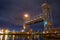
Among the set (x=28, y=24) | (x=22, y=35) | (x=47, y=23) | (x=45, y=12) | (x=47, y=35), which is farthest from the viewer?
(x=28, y=24)

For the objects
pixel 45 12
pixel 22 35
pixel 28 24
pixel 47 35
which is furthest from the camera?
pixel 28 24

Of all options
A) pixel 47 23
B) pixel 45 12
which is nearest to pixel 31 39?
pixel 47 23

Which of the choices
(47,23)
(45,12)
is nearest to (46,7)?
(45,12)

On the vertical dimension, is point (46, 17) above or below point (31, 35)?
above

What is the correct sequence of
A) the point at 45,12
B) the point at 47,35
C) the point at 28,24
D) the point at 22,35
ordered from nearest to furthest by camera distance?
the point at 22,35 → the point at 47,35 → the point at 45,12 → the point at 28,24

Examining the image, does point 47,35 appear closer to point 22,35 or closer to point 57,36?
point 57,36

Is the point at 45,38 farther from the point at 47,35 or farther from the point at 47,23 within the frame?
the point at 47,23

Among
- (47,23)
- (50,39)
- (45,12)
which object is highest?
(45,12)

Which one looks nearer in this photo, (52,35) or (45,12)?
(52,35)

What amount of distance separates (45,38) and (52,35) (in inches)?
20.0

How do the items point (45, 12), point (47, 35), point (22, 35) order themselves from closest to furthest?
point (22, 35) < point (47, 35) < point (45, 12)

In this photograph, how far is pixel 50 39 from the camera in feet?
26.9

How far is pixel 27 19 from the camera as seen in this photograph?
15570mm

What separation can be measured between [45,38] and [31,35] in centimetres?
127
